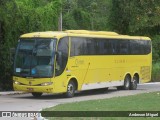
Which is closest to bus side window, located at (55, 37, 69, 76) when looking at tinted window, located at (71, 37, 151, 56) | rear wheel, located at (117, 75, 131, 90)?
tinted window, located at (71, 37, 151, 56)

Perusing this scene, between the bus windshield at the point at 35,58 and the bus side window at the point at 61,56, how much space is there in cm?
30

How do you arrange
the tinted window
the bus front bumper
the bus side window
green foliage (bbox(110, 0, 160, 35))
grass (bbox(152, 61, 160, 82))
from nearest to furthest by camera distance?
the bus front bumper < the bus side window < the tinted window < green foliage (bbox(110, 0, 160, 35)) < grass (bbox(152, 61, 160, 82))

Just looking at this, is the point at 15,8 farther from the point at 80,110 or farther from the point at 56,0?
the point at 80,110

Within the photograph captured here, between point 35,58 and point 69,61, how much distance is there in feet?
5.69

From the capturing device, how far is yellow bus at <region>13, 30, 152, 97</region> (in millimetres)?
22938

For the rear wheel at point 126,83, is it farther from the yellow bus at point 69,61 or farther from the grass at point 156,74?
the grass at point 156,74

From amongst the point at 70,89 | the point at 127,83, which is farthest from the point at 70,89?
the point at 127,83

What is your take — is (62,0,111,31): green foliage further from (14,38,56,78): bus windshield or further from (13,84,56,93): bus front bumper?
(13,84,56,93): bus front bumper

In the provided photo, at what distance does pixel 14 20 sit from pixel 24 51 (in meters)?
4.66

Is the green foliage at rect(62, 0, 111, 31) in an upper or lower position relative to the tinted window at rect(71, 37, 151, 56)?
upper

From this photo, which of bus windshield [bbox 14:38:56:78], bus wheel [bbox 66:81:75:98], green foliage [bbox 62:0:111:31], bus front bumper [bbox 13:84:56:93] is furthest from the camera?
green foliage [bbox 62:0:111:31]

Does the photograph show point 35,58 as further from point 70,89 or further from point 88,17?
point 88,17

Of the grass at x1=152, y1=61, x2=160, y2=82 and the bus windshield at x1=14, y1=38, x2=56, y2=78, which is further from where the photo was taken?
the grass at x1=152, y1=61, x2=160, y2=82

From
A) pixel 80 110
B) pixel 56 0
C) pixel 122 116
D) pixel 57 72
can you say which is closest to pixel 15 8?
pixel 56 0
